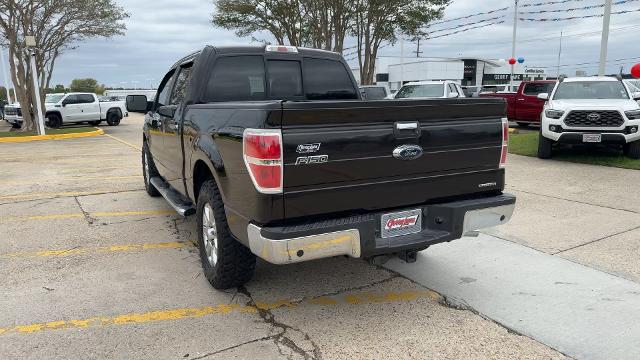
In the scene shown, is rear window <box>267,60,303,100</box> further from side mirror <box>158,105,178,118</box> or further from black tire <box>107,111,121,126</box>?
black tire <box>107,111,121,126</box>

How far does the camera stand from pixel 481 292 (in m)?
3.94

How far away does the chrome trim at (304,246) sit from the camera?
3.06 metres

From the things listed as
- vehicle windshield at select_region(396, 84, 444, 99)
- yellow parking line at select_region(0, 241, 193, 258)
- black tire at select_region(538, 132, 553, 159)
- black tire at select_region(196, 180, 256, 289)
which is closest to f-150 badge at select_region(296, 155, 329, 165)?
black tire at select_region(196, 180, 256, 289)

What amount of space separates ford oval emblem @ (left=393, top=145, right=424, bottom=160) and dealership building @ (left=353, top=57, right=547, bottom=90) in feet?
176

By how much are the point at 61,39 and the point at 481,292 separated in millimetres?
25537

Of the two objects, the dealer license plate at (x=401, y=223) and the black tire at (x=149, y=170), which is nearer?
the dealer license plate at (x=401, y=223)

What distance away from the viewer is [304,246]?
121 inches

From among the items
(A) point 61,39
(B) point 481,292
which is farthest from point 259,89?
(A) point 61,39

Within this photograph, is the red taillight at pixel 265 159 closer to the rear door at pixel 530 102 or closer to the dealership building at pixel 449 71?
the rear door at pixel 530 102

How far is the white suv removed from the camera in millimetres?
9547

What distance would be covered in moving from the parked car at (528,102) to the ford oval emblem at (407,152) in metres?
15.0

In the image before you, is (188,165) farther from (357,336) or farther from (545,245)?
(545,245)

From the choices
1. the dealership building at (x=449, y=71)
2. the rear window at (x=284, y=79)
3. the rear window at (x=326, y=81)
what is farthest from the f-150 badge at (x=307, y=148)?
the dealership building at (x=449, y=71)

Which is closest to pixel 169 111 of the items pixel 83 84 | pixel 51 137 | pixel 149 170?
pixel 149 170
